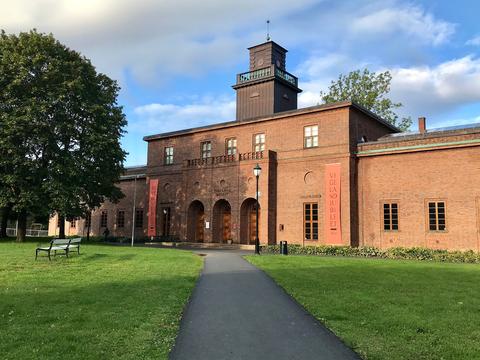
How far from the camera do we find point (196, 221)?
1556 inches

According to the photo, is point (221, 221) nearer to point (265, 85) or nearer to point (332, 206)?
point (332, 206)

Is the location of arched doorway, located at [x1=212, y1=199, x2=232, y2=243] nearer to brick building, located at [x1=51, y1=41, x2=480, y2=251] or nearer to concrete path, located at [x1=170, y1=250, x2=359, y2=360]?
brick building, located at [x1=51, y1=41, x2=480, y2=251]

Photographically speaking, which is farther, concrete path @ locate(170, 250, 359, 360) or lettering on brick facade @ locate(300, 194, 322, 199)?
lettering on brick facade @ locate(300, 194, 322, 199)

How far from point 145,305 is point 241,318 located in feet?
6.91

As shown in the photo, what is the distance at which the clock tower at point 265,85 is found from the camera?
3988 centimetres

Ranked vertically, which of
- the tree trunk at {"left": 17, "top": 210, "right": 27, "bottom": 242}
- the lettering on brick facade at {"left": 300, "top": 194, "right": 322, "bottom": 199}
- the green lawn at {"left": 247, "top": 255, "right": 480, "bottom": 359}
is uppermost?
the lettering on brick facade at {"left": 300, "top": 194, "right": 322, "bottom": 199}

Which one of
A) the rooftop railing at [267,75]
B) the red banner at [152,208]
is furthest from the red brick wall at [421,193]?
the red banner at [152,208]

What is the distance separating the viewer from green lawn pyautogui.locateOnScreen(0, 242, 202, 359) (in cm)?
614

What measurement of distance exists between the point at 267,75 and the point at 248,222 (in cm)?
1397

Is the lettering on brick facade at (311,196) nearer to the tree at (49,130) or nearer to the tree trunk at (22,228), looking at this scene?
the tree at (49,130)

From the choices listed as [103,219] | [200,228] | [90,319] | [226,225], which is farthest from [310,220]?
[103,219]

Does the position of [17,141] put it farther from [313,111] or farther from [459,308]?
[459,308]

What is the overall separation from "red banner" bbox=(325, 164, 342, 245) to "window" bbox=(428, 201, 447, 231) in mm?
5804


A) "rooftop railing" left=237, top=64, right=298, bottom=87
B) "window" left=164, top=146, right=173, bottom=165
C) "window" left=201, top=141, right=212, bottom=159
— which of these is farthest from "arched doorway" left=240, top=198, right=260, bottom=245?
"rooftop railing" left=237, top=64, right=298, bottom=87
